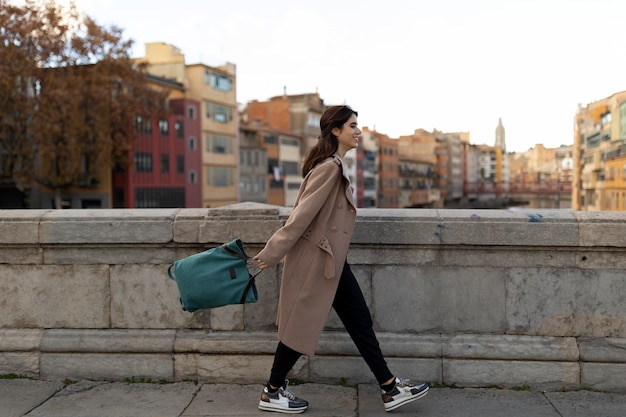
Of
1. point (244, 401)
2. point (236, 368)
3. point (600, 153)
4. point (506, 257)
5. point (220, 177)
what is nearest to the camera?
point (244, 401)

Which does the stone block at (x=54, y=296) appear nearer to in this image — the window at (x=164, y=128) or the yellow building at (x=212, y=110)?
the window at (x=164, y=128)

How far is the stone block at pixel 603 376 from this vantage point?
405 centimetres

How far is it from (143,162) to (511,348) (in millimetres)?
44195

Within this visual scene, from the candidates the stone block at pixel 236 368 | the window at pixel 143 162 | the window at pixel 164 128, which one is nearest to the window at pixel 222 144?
the window at pixel 164 128

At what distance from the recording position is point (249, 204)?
4.49 m

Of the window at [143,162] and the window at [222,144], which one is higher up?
the window at [222,144]

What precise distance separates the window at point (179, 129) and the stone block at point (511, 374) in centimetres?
4743

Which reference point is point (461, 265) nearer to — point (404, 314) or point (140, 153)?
point (404, 314)

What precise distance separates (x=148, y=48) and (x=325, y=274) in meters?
54.7

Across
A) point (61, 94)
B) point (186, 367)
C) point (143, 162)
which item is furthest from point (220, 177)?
point (186, 367)

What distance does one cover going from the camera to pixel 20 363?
14.6ft

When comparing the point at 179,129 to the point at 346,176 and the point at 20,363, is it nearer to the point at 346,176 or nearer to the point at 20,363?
the point at 20,363

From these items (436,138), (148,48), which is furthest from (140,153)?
(436,138)

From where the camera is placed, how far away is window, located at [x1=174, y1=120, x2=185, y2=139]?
49875 millimetres
